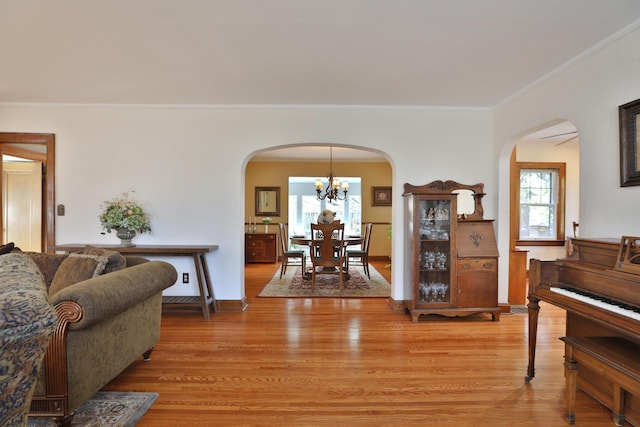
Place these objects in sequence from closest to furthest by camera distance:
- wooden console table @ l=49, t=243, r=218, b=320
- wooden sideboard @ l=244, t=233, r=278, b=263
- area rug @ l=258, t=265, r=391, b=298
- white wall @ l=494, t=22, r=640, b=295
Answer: white wall @ l=494, t=22, r=640, b=295, wooden console table @ l=49, t=243, r=218, b=320, area rug @ l=258, t=265, r=391, b=298, wooden sideboard @ l=244, t=233, r=278, b=263

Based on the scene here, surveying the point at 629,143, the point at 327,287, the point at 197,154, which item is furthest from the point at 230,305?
the point at 629,143

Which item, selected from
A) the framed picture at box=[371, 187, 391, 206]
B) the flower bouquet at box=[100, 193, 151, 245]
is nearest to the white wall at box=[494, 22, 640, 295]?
the flower bouquet at box=[100, 193, 151, 245]

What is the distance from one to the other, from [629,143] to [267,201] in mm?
6594

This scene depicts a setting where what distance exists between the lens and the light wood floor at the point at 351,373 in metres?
1.90

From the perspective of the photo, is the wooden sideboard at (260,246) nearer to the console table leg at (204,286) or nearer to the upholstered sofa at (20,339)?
the console table leg at (204,286)

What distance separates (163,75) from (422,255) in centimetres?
314

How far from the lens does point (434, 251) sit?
3.64 metres

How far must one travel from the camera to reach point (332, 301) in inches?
169

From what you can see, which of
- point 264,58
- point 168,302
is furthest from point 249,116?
point 168,302

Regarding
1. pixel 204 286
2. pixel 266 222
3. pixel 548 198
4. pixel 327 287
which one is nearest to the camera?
pixel 204 286

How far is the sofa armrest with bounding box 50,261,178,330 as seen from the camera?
166 centimetres

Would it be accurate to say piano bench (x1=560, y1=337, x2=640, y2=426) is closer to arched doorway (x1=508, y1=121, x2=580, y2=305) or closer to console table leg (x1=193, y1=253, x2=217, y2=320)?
console table leg (x1=193, y1=253, x2=217, y2=320)

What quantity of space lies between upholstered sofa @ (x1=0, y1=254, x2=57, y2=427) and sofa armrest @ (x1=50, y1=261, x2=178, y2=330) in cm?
101

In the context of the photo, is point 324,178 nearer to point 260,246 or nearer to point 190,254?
point 260,246
